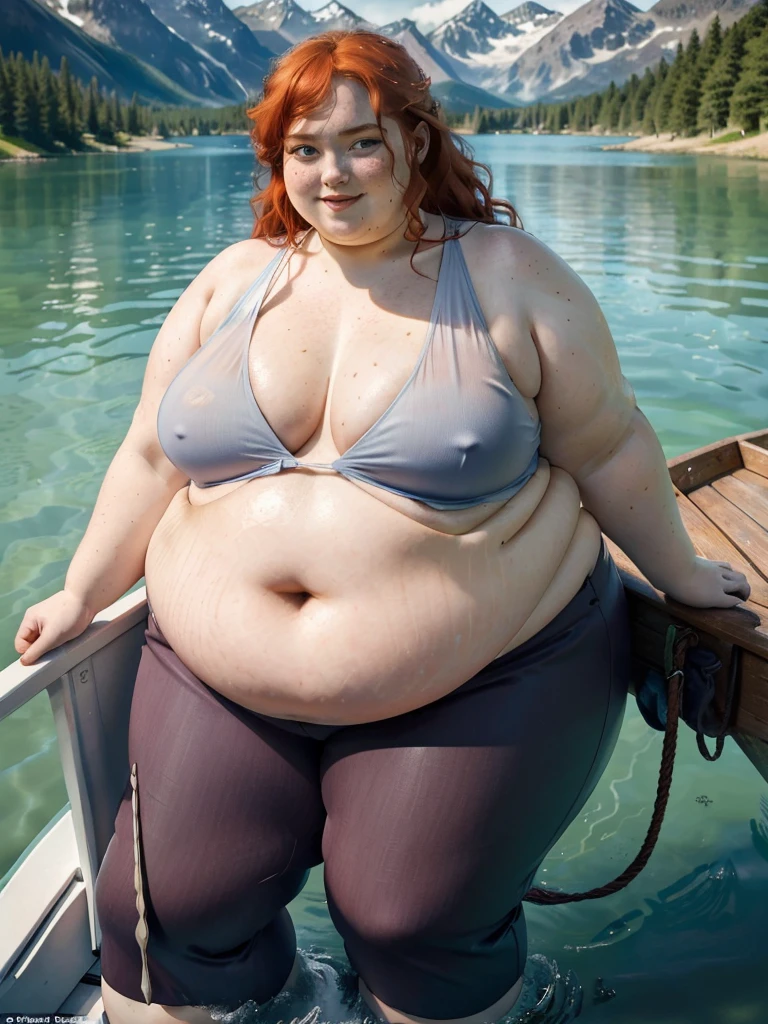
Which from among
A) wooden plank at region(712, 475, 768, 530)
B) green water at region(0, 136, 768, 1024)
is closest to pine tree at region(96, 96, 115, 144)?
green water at region(0, 136, 768, 1024)

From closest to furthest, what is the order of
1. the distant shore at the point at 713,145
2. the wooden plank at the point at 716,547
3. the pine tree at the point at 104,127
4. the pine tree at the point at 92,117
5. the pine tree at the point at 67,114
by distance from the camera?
the wooden plank at the point at 716,547, the distant shore at the point at 713,145, the pine tree at the point at 67,114, the pine tree at the point at 104,127, the pine tree at the point at 92,117

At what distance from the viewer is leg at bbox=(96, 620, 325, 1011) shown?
55.4 inches

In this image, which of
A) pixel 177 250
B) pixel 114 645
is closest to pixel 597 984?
pixel 114 645

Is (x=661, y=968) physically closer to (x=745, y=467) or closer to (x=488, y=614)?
(x=488, y=614)

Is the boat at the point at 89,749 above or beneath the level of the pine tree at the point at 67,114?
beneath

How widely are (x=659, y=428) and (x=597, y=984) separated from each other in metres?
4.43

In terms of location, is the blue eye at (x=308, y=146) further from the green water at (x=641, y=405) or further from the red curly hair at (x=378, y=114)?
the green water at (x=641, y=405)

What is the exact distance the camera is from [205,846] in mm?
1406

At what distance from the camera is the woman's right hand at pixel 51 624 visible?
5.06 ft

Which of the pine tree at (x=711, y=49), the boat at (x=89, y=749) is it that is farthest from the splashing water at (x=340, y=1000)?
the pine tree at (x=711, y=49)

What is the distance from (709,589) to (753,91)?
201 feet

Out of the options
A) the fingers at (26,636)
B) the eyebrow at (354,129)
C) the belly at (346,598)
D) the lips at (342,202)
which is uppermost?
the eyebrow at (354,129)

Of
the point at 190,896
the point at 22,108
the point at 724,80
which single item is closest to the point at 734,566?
the point at 190,896

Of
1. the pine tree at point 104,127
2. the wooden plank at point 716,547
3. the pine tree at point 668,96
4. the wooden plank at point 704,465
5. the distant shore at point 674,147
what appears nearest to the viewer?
the wooden plank at point 716,547
